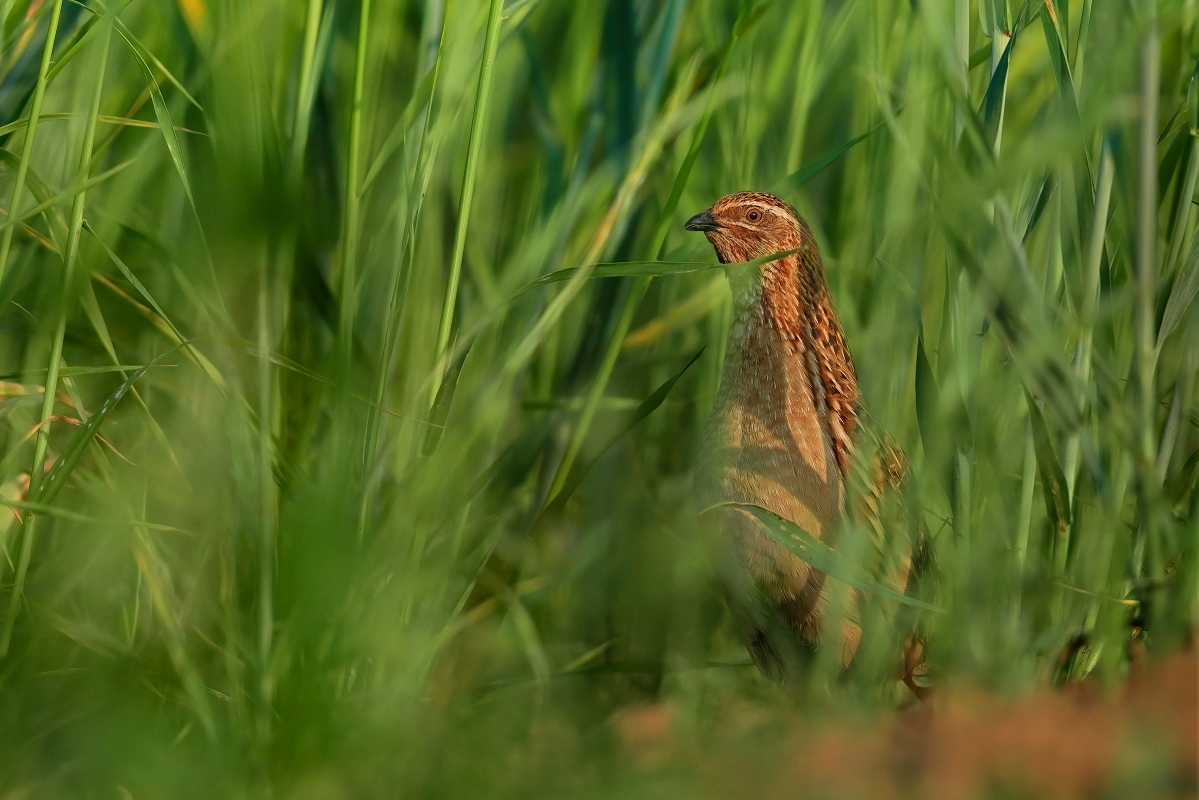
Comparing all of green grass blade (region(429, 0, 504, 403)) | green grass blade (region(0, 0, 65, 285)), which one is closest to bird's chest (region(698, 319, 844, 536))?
green grass blade (region(429, 0, 504, 403))

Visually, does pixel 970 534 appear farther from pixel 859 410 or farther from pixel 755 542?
pixel 859 410

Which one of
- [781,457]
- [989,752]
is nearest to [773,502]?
[781,457]

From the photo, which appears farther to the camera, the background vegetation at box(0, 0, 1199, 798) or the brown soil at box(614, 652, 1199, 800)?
the background vegetation at box(0, 0, 1199, 798)

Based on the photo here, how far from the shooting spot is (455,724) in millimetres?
1558

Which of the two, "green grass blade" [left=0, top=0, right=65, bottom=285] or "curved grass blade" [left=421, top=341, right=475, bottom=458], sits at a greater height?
"green grass blade" [left=0, top=0, right=65, bottom=285]

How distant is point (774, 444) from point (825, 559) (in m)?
0.68

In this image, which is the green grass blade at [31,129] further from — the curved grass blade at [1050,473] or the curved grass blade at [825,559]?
the curved grass blade at [1050,473]

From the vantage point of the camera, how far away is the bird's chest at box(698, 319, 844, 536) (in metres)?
2.31

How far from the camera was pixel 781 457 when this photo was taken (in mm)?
2334

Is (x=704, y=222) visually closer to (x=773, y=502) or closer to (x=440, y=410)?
(x=773, y=502)

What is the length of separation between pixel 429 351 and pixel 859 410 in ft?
3.03

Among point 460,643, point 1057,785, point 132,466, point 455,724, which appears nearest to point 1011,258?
point 1057,785

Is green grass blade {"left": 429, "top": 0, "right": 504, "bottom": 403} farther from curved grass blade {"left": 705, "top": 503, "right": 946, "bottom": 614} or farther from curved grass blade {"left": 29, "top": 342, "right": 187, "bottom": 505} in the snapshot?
curved grass blade {"left": 705, "top": 503, "right": 946, "bottom": 614}

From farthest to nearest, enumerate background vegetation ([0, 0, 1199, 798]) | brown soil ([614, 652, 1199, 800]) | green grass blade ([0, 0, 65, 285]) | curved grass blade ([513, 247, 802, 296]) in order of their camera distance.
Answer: green grass blade ([0, 0, 65, 285])
curved grass blade ([513, 247, 802, 296])
background vegetation ([0, 0, 1199, 798])
brown soil ([614, 652, 1199, 800])
